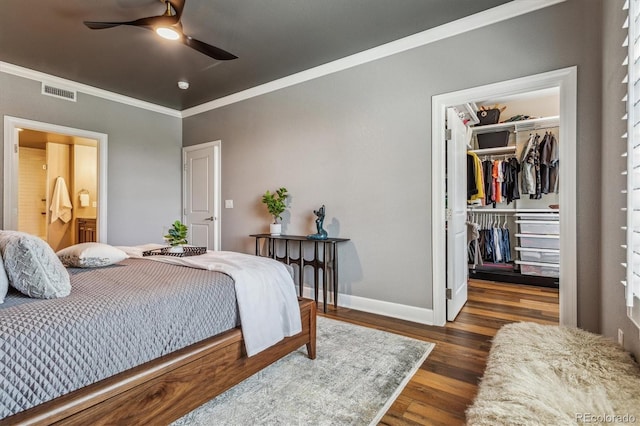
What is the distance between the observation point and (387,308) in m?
3.06

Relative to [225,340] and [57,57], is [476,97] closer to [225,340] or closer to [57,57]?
[225,340]

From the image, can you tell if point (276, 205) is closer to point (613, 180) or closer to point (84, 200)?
point (613, 180)

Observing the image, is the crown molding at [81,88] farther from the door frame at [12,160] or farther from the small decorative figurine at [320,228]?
the small decorative figurine at [320,228]

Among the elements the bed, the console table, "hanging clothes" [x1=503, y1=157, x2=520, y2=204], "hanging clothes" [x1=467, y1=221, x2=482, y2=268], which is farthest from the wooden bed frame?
"hanging clothes" [x1=503, y1=157, x2=520, y2=204]

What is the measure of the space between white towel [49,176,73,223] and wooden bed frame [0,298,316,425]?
5.71 m

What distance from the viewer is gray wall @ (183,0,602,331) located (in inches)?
85.4

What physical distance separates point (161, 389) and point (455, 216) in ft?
8.68

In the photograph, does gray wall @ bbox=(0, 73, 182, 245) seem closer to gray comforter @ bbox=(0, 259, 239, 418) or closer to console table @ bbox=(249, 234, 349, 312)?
console table @ bbox=(249, 234, 349, 312)

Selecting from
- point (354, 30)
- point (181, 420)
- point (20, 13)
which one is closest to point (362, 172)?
point (354, 30)

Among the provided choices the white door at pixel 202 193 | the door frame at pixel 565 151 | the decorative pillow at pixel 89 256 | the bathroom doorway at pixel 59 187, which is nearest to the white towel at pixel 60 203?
the bathroom doorway at pixel 59 187

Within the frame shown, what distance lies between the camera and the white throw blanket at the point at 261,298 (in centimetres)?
168

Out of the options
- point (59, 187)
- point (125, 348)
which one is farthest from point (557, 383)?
point (59, 187)

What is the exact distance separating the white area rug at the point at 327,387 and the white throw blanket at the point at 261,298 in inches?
10.9

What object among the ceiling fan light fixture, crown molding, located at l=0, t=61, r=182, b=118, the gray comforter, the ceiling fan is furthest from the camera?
crown molding, located at l=0, t=61, r=182, b=118
